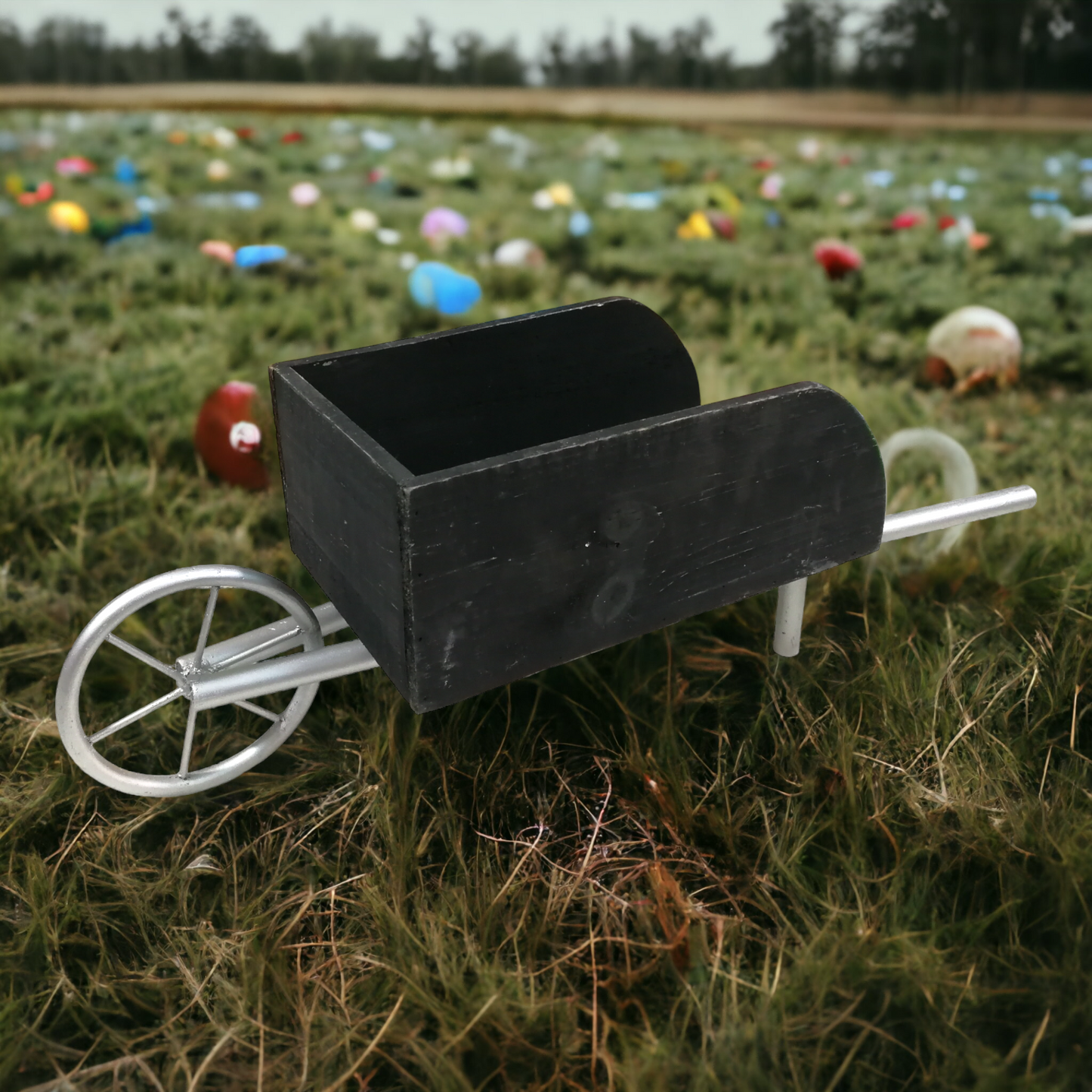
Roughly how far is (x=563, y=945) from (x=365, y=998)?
0.88 ft

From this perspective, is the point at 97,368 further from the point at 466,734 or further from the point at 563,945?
the point at 563,945

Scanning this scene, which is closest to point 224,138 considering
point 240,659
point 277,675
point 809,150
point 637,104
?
point 637,104

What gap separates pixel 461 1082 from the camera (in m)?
1.44

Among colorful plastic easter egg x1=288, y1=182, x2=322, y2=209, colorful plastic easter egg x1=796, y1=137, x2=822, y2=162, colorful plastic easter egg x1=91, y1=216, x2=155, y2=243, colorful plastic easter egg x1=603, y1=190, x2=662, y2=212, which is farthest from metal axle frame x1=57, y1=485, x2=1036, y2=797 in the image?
colorful plastic easter egg x1=796, y1=137, x2=822, y2=162

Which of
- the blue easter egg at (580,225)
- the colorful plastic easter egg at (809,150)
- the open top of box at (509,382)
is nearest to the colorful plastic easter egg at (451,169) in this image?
the blue easter egg at (580,225)

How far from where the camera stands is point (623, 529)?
155cm

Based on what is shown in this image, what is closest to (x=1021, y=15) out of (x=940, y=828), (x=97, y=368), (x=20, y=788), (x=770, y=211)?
(x=770, y=211)

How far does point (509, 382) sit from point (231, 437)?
94cm

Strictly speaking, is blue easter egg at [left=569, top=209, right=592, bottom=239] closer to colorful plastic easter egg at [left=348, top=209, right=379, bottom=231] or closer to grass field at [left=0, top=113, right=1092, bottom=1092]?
colorful plastic easter egg at [left=348, top=209, right=379, bottom=231]

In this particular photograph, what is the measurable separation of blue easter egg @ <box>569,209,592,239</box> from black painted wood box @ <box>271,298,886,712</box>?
9.06 ft

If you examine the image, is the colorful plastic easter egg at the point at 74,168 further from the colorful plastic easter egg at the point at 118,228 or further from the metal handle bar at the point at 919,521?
the metal handle bar at the point at 919,521

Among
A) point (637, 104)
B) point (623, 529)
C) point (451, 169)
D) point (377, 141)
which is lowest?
point (623, 529)

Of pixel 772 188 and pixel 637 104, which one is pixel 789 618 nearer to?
pixel 772 188

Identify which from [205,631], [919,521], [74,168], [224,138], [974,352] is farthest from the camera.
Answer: [224,138]
